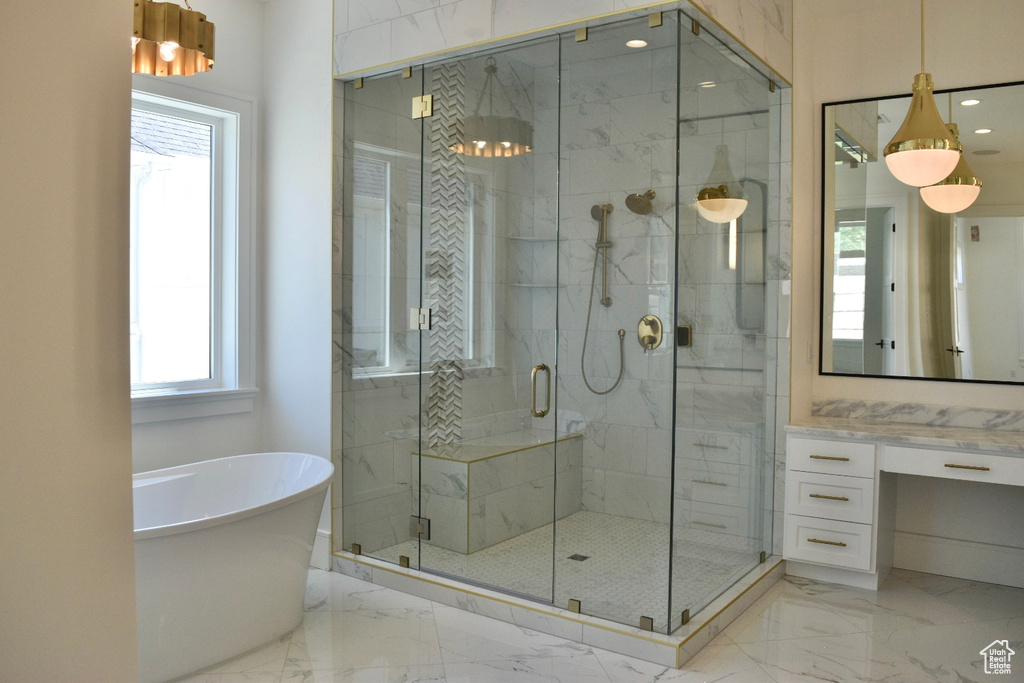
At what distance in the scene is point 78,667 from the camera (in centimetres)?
104

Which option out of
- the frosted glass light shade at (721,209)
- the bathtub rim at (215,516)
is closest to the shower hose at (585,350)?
the frosted glass light shade at (721,209)

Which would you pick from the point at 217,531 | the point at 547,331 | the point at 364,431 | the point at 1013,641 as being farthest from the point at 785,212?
the point at 217,531

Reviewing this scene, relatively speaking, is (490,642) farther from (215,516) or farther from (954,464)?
(954,464)

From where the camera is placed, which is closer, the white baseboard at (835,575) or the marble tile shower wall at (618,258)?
the marble tile shower wall at (618,258)

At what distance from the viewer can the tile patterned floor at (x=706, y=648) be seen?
280 centimetres

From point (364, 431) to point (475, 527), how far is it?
0.80 m

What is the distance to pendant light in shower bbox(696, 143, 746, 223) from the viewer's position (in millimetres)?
3152

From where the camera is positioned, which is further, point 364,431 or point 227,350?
point 227,350

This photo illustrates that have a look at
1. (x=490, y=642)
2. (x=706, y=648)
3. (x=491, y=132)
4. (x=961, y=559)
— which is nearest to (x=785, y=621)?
(x=706, y=648)

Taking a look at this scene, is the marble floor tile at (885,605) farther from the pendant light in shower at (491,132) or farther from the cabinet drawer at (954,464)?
the pendant light in shower at (491,132)

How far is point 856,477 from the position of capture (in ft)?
11.8

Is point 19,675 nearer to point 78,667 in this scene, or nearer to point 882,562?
point 78,667

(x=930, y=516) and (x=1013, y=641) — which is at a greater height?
(x=930, y=516)

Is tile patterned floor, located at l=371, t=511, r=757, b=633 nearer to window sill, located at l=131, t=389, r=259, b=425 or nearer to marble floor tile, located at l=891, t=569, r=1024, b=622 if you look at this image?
marble floor tile, located at l=891, t=569, r=1024, b=622
